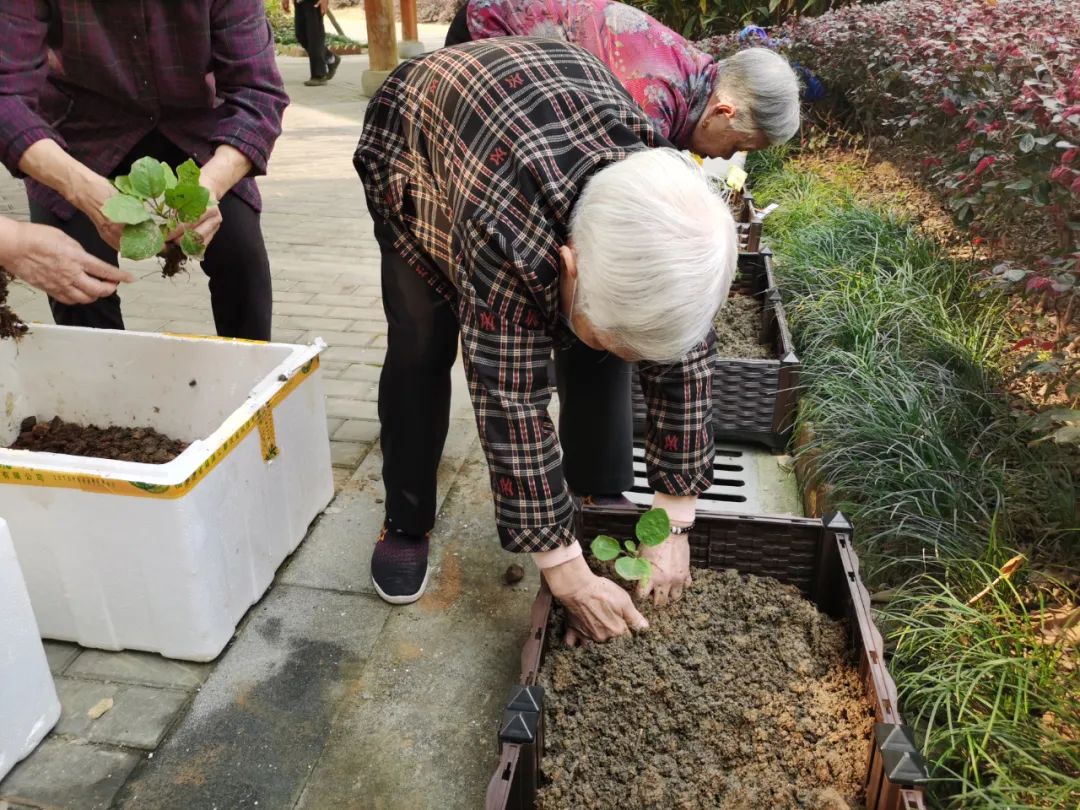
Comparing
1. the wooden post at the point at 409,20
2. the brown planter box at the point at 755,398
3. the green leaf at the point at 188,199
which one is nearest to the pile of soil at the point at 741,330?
the brown planter box at the point at 755,398

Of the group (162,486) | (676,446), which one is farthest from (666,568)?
(162,486)

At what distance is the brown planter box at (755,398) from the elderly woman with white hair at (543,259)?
100cm

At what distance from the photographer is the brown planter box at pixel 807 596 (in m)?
1.36

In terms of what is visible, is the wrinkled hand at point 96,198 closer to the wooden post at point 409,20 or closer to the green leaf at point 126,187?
the green leaf at point 126,187

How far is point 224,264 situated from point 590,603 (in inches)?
54.4

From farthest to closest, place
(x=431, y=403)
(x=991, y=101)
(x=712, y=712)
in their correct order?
(x=991, y=101)
(x=431, y=403)
(x=712, y=712)

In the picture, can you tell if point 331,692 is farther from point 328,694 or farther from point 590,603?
point 590,603

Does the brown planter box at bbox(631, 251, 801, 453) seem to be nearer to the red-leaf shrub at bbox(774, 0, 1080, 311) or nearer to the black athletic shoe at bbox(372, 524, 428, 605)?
the red-leaf shrub at bbox(774, 0, 1080, 311)

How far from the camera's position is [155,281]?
14.5 feet

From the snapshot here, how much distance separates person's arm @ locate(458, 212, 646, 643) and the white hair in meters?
0.14

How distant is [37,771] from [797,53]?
6.44 meters

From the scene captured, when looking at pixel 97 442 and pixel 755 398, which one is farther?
pixel 755 398

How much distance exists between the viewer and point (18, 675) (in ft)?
5.61

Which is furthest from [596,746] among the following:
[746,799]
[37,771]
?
[37,771]
